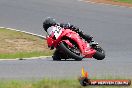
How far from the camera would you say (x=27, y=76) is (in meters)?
11.2

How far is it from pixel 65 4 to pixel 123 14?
12.8 ft

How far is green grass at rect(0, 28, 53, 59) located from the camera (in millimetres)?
20312

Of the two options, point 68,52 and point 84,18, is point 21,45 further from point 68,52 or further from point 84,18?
point 84,18

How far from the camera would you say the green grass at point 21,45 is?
66.6ft

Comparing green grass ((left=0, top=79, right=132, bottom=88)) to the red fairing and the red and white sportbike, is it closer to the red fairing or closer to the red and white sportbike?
the red and white sportbike

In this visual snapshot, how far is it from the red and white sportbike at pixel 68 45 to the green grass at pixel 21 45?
430cm

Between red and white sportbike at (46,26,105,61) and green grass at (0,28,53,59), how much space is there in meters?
4.30

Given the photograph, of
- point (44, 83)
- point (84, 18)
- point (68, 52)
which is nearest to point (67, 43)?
point (68, 52)

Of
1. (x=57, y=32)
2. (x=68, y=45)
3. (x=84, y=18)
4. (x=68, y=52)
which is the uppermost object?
(x=57, y=32)

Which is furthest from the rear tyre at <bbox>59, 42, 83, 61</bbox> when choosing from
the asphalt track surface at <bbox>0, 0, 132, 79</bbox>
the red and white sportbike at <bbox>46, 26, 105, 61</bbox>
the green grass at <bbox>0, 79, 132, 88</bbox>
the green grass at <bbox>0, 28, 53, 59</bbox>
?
the green grass at <bbox>0, 28, 53, 59</bbox>

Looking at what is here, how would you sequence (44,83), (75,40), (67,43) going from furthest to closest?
(75,40) → (67,43) → (44,83)

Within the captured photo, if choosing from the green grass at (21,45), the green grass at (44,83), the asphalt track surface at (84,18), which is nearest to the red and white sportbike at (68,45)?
the asphalt track surface at (84,18)

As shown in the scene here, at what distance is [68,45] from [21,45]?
7.42 meters

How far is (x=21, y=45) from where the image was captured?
22.1m
